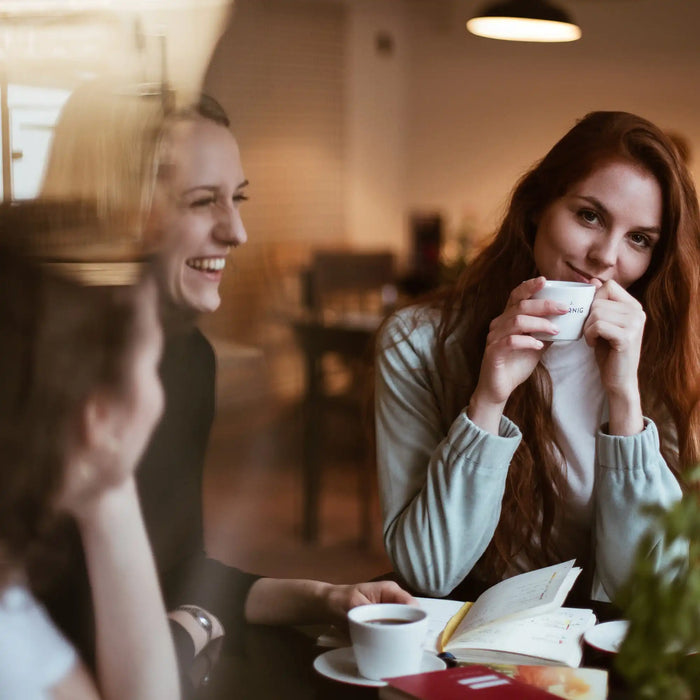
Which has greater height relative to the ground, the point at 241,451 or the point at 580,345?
the point at 580,345

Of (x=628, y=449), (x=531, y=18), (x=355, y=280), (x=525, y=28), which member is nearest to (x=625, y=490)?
(x=628, y=449)

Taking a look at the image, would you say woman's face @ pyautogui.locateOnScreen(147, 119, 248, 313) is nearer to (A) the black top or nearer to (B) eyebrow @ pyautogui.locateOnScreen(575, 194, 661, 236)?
(A) the black top

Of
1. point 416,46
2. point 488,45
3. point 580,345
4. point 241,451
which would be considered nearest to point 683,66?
point 488,45

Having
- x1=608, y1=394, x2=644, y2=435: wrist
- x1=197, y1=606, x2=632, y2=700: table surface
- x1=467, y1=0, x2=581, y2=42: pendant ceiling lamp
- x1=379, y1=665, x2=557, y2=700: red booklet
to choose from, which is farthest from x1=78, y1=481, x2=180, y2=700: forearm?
x1=467, y1=0, x2=581, y2=42: pendant ceiling lamp

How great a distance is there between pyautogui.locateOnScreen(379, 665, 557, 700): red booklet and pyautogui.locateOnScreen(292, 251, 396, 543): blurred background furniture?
86.6 inches

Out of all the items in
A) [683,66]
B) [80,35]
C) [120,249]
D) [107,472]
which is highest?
[683,66]

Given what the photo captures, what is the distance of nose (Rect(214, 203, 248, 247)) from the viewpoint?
98 centimetres

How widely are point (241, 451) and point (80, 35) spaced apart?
0.58m

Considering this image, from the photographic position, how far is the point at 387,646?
2.74 feet

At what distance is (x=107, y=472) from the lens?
→ 80cm

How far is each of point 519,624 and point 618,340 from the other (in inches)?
16.4

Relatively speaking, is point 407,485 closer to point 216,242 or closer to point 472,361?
point 472,361

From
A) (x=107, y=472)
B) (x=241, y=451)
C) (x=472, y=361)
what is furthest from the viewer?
(x=472, y=361)

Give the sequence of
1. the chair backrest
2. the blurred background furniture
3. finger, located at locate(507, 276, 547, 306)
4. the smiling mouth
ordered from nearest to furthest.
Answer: finger, located at locate(507, 276, 547, 306) < the smiling mouth < the blurred background furniture < the chair backrest
